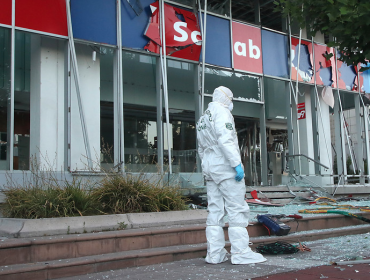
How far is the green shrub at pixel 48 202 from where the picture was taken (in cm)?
555

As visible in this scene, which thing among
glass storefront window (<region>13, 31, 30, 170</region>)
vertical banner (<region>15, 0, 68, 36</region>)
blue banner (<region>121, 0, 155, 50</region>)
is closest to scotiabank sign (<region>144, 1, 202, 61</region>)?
blue banner (<region>121, 0, 155, 50</region>)

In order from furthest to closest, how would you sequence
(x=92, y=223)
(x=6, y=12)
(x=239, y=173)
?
1. (x=6, y=12)
2. (x=92, y=223)
3. (x=239, y=173)

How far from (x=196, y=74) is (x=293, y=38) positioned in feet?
14.5

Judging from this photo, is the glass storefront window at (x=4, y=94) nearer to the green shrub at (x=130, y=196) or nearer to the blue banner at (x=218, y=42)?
the green shrub at (x=130, y=196)

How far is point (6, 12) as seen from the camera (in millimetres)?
8781

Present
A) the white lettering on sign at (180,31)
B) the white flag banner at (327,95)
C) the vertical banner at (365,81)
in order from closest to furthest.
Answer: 1. the white lettering on sign at (180,31)
2. the white flag banner at (327,95)
3. the vertical banner at (365,81)

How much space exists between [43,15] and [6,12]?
2.49 feet

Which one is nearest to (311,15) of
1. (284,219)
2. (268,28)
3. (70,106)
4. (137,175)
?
(284,219)

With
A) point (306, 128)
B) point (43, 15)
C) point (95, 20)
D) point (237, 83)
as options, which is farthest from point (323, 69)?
point (43, 15)

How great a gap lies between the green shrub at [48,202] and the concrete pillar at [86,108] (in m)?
3.36

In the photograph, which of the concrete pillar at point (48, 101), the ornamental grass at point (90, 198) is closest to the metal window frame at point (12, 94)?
the concrete pillar at point (48, 101)

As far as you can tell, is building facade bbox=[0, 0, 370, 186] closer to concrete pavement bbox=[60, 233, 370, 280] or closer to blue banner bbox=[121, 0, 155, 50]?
blue banner bbox=[121, 0, 155, 50]

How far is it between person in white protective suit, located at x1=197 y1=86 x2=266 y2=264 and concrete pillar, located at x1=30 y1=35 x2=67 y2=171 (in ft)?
16.7

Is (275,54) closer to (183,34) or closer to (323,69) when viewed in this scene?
(323,69)
